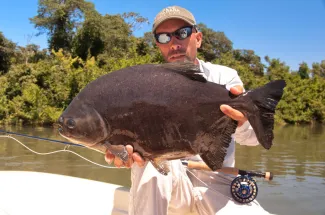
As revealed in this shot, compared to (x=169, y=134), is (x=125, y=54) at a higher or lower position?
higher

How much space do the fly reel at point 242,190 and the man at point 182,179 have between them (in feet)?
0.19

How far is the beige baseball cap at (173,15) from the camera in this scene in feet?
9.37

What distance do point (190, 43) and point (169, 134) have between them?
4.52 ft

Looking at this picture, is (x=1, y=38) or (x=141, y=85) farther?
(x=1, y=38)

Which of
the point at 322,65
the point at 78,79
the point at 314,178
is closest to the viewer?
the point at 314,178

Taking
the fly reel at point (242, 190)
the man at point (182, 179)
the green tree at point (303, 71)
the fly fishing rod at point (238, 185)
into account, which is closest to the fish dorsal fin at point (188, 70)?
the man at point (182, 179)

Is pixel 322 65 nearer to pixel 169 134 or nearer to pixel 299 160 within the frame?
pixel 299 160

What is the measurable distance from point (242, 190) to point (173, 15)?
5.89 feet

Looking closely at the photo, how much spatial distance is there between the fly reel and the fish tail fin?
1289 millimetres

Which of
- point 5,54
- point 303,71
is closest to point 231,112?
point 5,54

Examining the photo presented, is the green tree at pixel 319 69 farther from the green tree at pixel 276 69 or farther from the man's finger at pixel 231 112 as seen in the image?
the man's finger at pixel 231 112

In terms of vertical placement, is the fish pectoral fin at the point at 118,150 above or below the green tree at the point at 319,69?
below

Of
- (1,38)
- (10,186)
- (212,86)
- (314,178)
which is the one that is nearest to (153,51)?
(1,38)

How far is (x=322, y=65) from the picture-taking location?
165 feet
